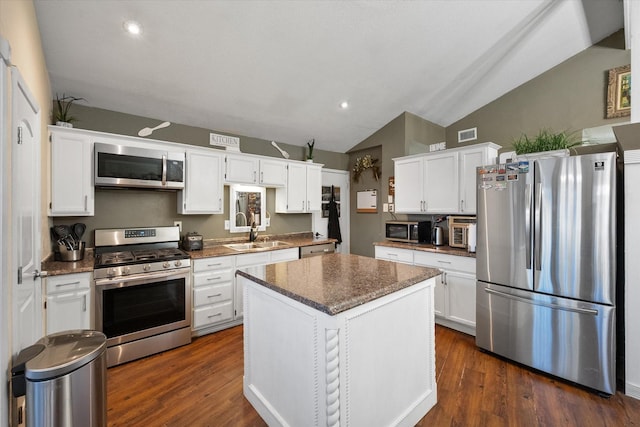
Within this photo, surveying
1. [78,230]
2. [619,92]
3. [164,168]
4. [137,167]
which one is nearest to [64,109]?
[137,167]

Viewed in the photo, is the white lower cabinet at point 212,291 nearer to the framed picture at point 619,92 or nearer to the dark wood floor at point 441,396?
the dark wood floor at point 441,396

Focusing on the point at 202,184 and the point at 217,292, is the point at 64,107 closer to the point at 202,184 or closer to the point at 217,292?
the point at 202,184

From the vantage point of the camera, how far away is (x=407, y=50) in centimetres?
307

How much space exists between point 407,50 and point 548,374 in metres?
3.39

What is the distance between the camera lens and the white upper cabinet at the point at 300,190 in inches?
163

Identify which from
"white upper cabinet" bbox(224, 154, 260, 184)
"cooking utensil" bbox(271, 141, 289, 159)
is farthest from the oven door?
"cooking utensil" bbox(271, 141, 289, 159)

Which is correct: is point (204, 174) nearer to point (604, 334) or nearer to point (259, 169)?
point (259, 169)

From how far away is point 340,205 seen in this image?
5.27 metres

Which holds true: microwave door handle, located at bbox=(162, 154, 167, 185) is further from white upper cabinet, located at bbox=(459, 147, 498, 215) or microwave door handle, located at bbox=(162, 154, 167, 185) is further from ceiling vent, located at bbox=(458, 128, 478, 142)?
ceiling vent, located at bbox=(458, 128, 478, 142)

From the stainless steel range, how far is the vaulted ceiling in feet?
5.10

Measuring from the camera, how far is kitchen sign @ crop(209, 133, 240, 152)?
3.72 meters

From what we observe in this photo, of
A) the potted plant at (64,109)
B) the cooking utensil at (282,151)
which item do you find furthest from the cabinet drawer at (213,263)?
the cooking utensil at (282,151)

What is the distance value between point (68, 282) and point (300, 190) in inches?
112

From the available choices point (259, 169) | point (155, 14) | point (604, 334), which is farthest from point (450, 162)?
point (155, 14)
